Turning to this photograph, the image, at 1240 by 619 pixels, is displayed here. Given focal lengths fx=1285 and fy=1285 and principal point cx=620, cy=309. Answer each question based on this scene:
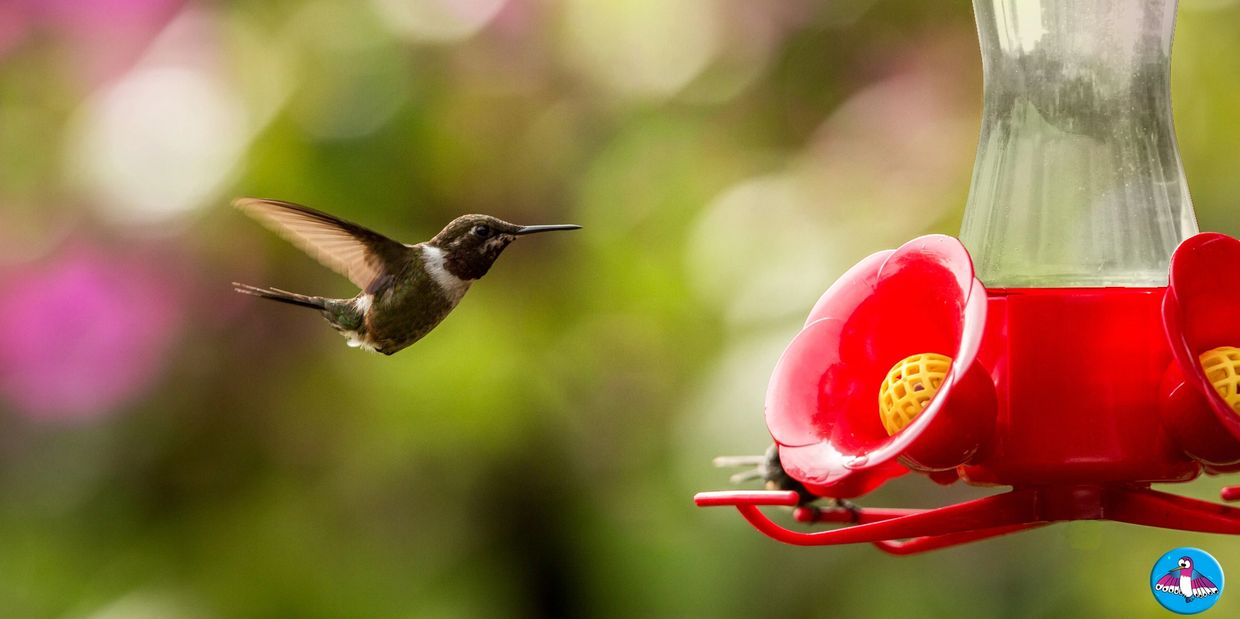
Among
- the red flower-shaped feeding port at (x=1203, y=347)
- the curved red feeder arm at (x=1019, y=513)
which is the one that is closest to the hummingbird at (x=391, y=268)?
the curved red feeder arm at (x=1019, y=513)

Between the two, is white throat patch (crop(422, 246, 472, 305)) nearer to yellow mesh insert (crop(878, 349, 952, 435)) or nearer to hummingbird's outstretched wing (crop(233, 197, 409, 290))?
hummingbird's outstretched wing (crop(233, 197, 409, 290))

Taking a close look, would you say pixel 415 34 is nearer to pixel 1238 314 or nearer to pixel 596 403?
pixel 596 403

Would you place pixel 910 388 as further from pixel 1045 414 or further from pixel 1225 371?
pixel 1225 371

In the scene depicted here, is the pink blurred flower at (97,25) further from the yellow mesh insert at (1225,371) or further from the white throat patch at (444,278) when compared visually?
the yellow mesh insert at (1225,371)

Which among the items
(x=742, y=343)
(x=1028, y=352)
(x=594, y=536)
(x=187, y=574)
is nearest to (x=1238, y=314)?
(x=1028, y=352)

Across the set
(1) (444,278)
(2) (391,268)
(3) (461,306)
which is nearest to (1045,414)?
(1) (444,278)

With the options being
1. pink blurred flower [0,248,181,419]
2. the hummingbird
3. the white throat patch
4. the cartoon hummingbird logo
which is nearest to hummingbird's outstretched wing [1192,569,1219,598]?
the cartoon hummingbird logo

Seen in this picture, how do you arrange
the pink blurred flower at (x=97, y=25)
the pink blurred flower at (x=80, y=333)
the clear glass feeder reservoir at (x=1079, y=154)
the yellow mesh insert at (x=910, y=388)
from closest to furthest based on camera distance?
the yellow mesh insert at (x=910, y=388)
the clear glass feeder reservoir at (x=1079, y=154)
the pink blurred flower at (x=80, y=333)
the pink blurred flower at (x=97, y=25)
